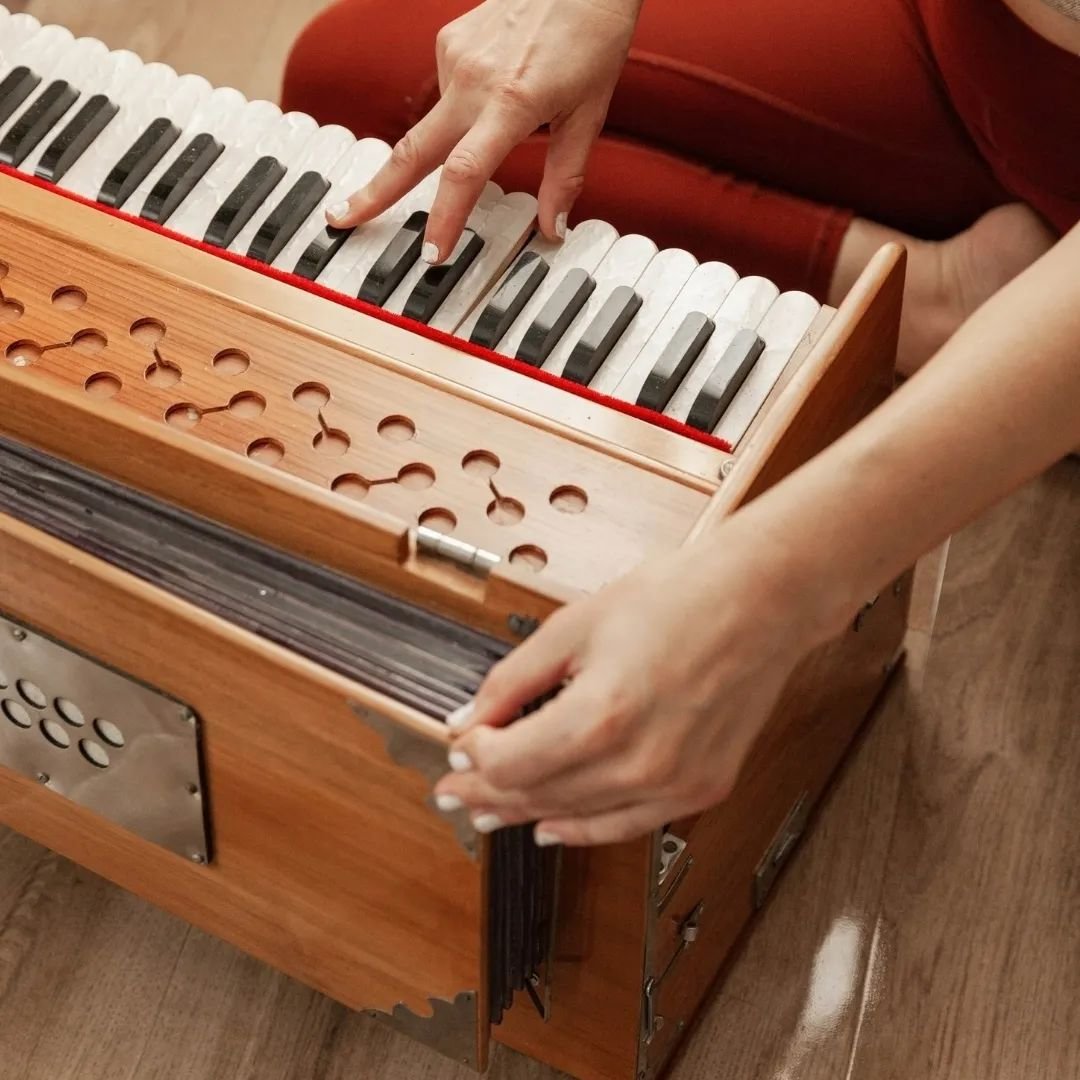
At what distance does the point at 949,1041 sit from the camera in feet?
3.92

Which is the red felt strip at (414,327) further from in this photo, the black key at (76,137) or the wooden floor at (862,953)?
the wooden floor at (862,953)

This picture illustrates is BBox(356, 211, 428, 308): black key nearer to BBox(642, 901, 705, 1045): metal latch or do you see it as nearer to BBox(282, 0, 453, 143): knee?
BBox(282, 0, 453, 143): knee

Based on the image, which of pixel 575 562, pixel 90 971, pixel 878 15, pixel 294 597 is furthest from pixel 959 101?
pixel 90 971

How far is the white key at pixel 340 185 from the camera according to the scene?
106cm

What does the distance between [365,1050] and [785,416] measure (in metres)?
0.67

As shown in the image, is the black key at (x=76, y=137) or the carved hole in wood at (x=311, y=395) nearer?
the carved hole in wood at (x=311, y=395)

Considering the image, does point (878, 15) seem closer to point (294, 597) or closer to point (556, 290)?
point (556, 290)

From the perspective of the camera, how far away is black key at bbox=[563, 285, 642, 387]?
38.7 inches

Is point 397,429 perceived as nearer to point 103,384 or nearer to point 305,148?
point 103,384

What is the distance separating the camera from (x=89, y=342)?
36.1 inches

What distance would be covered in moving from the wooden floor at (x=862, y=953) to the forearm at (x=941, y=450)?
1.90 feet

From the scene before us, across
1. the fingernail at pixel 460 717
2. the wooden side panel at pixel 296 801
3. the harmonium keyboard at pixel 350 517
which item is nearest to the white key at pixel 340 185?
the harmonium keyboard at pixel 350 517

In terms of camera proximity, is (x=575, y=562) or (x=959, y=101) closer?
(x=575, y=562)

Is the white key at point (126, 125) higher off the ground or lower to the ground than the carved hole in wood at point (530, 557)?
lower
